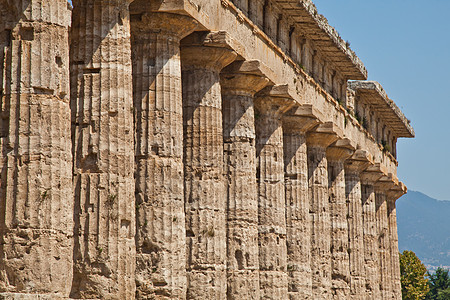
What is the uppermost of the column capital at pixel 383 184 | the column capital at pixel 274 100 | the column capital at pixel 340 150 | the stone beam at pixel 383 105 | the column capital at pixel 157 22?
the stone beam at pixel 383 105

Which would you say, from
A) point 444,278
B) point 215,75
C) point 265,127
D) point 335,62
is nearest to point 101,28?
point 215,75

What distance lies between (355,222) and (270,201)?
597 inches

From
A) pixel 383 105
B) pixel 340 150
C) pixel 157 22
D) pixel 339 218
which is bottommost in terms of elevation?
pixel 339 218

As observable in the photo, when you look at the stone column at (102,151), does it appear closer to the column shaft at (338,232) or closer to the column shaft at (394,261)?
the column shaft at (338,232)

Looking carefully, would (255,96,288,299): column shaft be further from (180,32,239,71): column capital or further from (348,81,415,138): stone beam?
(348,81,415,138): stone beam

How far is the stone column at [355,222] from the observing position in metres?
47.8

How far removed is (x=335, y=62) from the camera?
147ft

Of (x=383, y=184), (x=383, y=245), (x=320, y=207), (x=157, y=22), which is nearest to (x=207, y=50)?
(x=157, y=22)

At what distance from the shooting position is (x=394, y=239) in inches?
2388

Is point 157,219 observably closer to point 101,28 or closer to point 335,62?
point 101,28

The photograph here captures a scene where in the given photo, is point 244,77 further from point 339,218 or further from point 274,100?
point 339,218

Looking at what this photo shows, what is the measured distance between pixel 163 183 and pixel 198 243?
3.45 metres

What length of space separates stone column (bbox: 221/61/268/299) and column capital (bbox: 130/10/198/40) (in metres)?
5.38

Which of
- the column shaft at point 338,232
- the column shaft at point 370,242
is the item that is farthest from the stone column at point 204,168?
the column shaft at point 370,242
